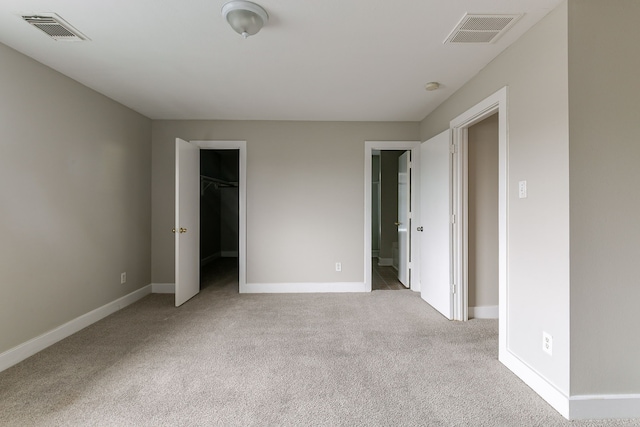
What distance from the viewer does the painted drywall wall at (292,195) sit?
156 inches

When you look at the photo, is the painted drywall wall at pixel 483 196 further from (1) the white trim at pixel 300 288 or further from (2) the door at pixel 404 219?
(1) the white trim at pixel 300 288

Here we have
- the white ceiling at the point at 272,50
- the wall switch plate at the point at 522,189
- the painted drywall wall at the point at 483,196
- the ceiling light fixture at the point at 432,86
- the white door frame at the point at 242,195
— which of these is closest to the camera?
the white ceiling at the point at 272,50

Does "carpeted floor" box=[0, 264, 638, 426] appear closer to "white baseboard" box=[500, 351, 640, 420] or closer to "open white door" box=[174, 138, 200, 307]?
"white baseboard" box=[500, 351, 640, 420]

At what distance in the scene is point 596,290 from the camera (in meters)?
1.59

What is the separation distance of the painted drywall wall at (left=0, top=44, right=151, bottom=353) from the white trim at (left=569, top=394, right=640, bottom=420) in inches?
150

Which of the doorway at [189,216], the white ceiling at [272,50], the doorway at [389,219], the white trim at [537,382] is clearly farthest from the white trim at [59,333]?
the white trim at [537,382]

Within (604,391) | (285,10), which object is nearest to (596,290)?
(604,391)

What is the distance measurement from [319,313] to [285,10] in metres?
2.80

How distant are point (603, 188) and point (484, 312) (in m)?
1.93

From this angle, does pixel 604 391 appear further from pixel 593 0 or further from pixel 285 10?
pixel 285 10

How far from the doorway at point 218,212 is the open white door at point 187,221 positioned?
1382 millimetres

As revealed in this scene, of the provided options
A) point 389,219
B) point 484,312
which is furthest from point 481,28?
point 389,219

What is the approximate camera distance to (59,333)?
8.30ft

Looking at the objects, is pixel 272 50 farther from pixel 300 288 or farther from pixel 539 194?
pixel 300 288
